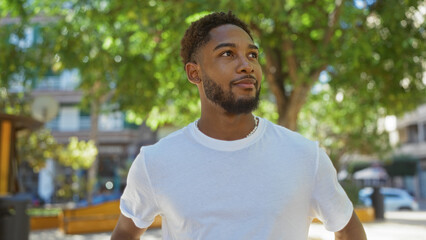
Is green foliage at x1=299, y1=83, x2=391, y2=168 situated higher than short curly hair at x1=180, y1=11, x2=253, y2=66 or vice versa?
short curly hair at x1=180, y1=11, x2=253, y2=66

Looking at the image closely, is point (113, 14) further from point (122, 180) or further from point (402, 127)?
point (402, 127)

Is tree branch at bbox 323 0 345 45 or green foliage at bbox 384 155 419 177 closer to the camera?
tree branch at bbox 323 0 345 45

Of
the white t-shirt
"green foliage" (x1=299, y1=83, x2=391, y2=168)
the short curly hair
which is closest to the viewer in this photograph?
the white t-shirt

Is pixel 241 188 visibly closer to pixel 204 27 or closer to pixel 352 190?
pixel 204 27

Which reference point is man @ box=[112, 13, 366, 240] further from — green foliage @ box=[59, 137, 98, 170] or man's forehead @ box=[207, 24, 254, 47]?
green foliage @ box=[59, 137, 98, 170]

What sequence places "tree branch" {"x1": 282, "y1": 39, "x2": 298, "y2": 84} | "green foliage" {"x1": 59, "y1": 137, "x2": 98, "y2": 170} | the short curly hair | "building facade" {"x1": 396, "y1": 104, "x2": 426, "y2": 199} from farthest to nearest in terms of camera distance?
"building facade" {"x1": 396, "y1": 104, "x2": 426, "y2": 199} → "green foliage" {"x1": 59, "y1": 137, "x2": 98, "y2": 170} → "tree branch" {"x1": 282, "y1": 39, "x2": 298, "y2": 84} → the short curly hair

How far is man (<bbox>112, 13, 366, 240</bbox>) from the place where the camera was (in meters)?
1.85

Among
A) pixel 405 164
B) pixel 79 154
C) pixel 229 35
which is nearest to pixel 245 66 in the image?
pixel 229 35

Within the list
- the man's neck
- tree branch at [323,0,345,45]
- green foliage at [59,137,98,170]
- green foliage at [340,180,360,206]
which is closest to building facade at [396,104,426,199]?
green foliage at [340,180,360,206]

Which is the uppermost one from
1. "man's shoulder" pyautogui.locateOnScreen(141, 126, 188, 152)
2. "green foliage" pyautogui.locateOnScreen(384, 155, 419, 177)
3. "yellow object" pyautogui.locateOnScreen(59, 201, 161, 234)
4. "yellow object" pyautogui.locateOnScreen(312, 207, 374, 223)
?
"man's shoulder" pyautogui.locateOnScreen(141, 126, 188, 152)

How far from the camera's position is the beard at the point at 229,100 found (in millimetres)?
1968

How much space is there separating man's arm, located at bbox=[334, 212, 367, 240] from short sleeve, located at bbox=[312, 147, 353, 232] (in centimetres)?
2

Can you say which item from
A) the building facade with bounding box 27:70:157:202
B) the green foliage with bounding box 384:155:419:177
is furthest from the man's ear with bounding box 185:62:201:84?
the green foliage with bounding box 384:155:419:177

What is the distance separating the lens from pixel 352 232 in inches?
75.1
